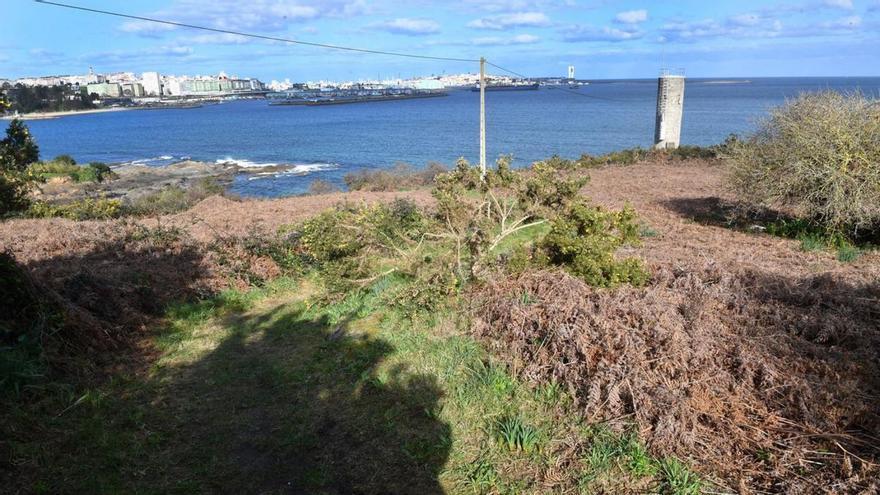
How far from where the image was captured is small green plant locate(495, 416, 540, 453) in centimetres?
485

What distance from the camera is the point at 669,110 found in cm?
3872

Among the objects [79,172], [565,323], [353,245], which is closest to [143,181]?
[79,172]

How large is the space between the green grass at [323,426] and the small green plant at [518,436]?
0.01 metres

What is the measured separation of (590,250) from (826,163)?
7.83 meters

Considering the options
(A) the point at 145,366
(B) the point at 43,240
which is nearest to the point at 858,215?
(A) the point at 145,366

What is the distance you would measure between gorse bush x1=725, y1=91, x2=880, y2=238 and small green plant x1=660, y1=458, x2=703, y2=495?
10104 millimetres

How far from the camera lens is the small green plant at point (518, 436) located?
485 centimetres

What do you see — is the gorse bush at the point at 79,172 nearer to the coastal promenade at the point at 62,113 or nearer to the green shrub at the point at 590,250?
the green shrub at the point at 590,250

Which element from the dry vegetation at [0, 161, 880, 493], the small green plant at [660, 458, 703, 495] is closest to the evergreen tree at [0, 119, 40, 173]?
the dry vegetation at [0, 161, 880, 493]

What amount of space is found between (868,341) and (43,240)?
13816mm

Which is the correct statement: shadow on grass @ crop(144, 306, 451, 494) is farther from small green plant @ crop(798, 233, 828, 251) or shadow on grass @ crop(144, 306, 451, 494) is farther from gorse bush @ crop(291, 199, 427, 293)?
small green plant @ crop(798, 233, 828, 251)

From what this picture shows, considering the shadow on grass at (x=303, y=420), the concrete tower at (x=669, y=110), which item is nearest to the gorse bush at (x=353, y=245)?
the shadow on grass at (x=303, y=420)

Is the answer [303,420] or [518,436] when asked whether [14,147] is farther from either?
[518,436]

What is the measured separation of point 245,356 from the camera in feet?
24.1
